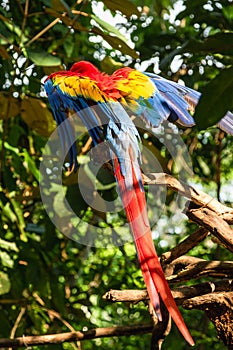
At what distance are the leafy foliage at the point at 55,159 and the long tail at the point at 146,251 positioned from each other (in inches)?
15.5

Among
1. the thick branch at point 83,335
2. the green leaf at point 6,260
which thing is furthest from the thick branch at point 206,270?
the green leaf at point 6,260

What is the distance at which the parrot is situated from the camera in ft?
4.41

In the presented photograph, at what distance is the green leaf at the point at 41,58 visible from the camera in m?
1.85

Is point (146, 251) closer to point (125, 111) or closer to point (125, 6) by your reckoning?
point (125, 111)

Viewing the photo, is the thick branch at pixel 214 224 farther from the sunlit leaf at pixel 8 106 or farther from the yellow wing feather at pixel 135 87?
the sunlit leaf at pixel 8 106

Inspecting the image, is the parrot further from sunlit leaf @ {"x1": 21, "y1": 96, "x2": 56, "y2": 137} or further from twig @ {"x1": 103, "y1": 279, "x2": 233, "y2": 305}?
sunlit leaf @ {"x1": 21, "y1": 96, "x2": 56, "y2": 137}

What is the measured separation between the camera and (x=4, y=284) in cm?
200

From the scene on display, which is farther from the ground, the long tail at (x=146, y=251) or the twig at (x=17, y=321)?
the long tail at (x=146, y=251)

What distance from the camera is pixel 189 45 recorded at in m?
0.67

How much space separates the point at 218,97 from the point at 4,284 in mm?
1491

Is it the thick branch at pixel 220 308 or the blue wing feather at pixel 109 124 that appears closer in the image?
the thick branch at pixel 220 308

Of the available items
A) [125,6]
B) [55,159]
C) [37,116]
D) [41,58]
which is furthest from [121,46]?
[55,159]

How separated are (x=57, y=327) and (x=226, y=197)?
3.69 ft

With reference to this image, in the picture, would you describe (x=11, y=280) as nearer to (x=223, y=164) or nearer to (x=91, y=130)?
(x=91, y=130)
